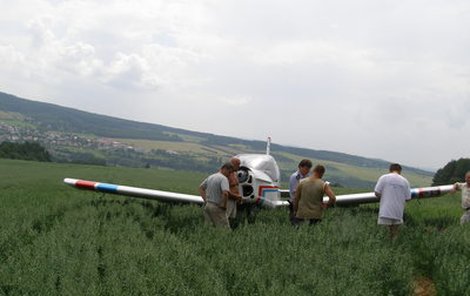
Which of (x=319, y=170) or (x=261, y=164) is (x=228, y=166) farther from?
(x=261, y=164)

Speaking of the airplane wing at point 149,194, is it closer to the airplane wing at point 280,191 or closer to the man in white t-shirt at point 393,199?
the airplane wing at point 280,191

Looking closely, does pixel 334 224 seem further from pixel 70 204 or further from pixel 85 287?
pixel 70 204

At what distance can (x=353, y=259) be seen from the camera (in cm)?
567

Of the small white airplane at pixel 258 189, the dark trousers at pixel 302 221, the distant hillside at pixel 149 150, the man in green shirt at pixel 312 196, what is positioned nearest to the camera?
the man in green shirt at pixel 312 196

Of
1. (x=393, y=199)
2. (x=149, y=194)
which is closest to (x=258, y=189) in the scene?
(x=393, y=199)

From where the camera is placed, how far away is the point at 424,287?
612cm

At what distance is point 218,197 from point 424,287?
11.9 feet

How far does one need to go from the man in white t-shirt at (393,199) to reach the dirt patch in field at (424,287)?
1.96 meters

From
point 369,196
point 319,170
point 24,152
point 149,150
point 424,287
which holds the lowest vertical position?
point 24,152

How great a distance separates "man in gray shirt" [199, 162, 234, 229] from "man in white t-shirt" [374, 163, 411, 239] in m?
2.33

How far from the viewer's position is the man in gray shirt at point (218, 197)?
8.78 meters

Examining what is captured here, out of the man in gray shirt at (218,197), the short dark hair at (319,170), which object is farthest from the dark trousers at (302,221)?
the man in gray shirt at (218,197)

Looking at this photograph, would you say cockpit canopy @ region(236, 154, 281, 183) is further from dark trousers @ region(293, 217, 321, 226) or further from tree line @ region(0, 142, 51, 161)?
tree line @ region(0, 142, 51, 161)

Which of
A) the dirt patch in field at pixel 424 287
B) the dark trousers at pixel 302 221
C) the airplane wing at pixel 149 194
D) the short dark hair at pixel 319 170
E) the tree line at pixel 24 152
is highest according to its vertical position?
the short dark hair at pixel 319 170
